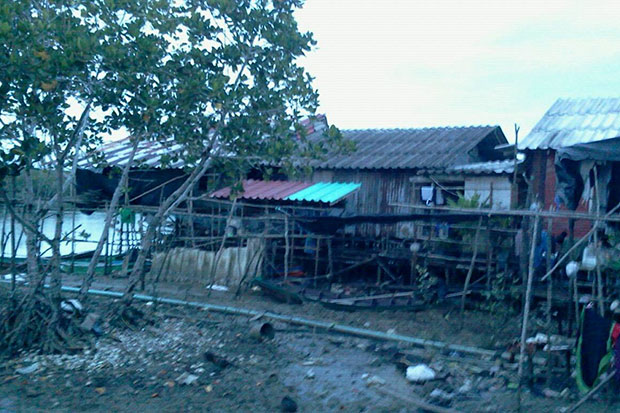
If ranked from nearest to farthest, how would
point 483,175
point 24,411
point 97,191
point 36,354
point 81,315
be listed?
point 24,411, point 36,354, point 81,315, point 483,175, point 97,191

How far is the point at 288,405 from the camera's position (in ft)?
19.6

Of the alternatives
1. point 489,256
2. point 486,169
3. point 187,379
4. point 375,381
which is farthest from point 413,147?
point 187,379

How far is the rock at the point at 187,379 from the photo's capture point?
261 inches

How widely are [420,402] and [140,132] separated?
5039 mm

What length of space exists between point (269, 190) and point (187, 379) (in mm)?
8080

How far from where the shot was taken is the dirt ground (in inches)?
240

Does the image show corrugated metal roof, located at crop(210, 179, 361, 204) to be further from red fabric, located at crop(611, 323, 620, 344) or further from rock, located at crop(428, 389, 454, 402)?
red fabric, located at crop(611, 323, 620, 344)

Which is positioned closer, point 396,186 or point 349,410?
point 349,410

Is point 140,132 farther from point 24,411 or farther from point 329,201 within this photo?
point 329,201

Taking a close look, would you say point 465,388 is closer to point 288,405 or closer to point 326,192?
point 288,405

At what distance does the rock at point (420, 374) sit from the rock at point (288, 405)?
1.49 meters

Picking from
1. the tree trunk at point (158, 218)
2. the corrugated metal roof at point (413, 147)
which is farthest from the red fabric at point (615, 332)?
the corrugated metal roof at point (413, 147)

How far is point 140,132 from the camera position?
821 cm

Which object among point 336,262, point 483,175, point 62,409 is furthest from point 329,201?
point 62,409
